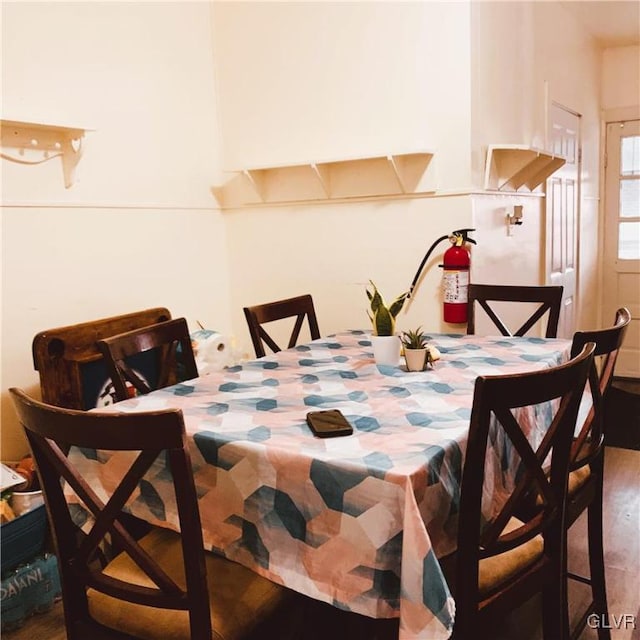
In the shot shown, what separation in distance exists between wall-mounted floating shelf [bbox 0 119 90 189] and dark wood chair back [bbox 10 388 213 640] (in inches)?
58.2

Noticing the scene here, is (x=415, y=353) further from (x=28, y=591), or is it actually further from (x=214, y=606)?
(x=28, y=591)

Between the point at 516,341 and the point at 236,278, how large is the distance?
5.61 feet

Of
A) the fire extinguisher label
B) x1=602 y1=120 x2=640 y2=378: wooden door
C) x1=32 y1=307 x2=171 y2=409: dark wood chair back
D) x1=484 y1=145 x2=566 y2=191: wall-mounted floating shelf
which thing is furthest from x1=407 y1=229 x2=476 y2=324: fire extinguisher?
x1=602 y1=120 x2=640 y2=378: wooden door

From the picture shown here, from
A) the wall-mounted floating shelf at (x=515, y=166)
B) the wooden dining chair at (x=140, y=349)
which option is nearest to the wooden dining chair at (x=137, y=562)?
the wooden dining chair at (x=140, y=349)

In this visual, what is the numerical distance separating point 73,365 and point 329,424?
137 centimetres

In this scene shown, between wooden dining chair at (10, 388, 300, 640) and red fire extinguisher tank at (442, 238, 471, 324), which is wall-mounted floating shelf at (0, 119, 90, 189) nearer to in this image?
wooden dining chair at (10, 388, 300, 640)

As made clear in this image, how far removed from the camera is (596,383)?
1.68m

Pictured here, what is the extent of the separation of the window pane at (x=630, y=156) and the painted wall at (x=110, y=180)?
3.30m

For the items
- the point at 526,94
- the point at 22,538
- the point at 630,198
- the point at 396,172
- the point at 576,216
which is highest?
the point at 526,94

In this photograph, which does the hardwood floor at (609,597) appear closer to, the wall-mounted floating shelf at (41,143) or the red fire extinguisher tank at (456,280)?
the red fire extinguisher tank at (456,280)

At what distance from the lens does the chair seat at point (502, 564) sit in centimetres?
135

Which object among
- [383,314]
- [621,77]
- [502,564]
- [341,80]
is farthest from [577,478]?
[621,77]

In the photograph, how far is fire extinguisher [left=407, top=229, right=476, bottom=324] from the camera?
2.70 metres

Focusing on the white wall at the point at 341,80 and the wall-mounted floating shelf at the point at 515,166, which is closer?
the white wall at the point at 341,80
